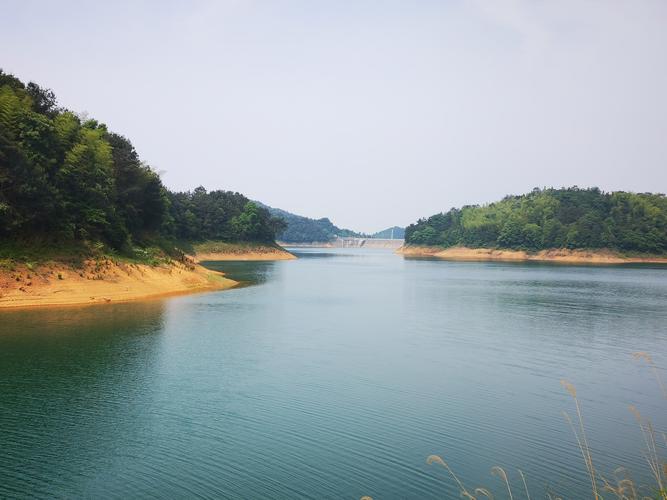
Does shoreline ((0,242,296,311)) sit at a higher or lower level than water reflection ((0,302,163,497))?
higher

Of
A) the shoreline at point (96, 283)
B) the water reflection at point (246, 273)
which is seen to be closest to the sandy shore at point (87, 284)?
the shoreline at point (96, 283)

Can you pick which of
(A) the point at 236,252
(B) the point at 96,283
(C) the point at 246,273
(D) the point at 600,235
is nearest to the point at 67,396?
(B) the point at 96,283

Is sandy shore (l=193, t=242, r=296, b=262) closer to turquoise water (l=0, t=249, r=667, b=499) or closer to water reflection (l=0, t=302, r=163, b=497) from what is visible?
turquoise water (l=0, t=249, r=667, b=499)

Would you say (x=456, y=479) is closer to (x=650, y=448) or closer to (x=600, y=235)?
(x=650, y=448)

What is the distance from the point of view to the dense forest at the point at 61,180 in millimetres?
42594

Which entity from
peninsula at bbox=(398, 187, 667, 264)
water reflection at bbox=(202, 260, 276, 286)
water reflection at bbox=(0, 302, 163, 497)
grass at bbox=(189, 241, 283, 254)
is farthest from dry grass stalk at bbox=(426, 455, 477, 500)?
peninsula at bbox=(398, 187, 667, 264)

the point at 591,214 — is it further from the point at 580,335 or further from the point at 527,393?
the point at 527,393

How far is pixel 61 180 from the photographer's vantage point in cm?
4841

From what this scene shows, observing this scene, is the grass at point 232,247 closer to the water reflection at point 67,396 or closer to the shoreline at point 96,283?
the shoreline at point 96,283

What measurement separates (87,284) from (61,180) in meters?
11.4

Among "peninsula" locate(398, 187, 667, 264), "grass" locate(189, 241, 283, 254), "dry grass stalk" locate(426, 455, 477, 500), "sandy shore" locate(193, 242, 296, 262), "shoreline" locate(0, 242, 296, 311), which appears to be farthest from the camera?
"peninsula" locate(398, 187, 667, 264)

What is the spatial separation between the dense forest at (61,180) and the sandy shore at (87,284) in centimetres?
372

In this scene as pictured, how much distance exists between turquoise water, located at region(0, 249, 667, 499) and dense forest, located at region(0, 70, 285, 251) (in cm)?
1179

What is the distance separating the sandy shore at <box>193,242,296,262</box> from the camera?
13338 cm
